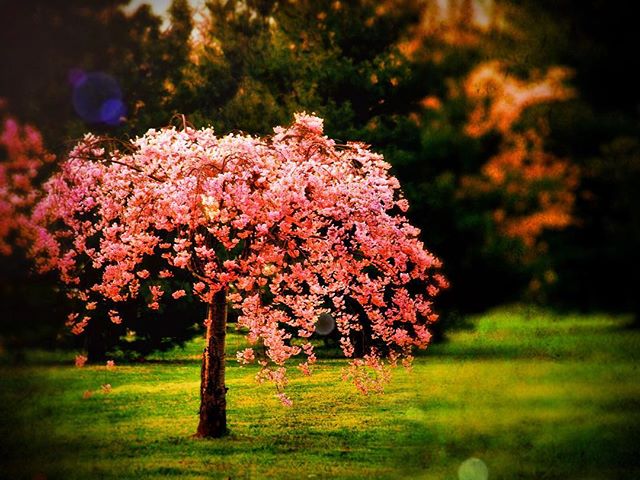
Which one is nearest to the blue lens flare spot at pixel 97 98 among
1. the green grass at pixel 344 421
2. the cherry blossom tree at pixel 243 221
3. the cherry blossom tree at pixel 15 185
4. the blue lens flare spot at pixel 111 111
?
the blue lens flare spot at pixel 111 111

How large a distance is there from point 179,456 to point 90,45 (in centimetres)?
1782

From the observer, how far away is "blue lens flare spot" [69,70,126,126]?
23.7 metres

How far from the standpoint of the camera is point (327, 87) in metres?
23.7

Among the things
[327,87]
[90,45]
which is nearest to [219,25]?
[90,45]

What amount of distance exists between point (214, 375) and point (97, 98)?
1579 centimetres

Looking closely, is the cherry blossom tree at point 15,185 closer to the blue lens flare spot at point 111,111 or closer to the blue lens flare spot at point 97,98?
the blue lens flare spot at point 97,98

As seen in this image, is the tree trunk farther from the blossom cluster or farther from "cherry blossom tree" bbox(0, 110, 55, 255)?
"cherry blossom tree" bbox(0, 110, 55, 255)

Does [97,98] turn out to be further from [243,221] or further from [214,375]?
[243,221]

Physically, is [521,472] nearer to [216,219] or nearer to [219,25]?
[216,219]

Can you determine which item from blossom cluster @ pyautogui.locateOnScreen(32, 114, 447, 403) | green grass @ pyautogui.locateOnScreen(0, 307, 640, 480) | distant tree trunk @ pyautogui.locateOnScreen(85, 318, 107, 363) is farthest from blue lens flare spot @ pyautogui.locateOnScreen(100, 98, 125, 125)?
blossom cluster @ pyautogui.locateOnScreen(32, 114, 447, 403)

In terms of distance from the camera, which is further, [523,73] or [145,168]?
[523,73]

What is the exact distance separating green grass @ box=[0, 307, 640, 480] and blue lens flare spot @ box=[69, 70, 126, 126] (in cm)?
731

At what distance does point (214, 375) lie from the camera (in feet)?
36.2

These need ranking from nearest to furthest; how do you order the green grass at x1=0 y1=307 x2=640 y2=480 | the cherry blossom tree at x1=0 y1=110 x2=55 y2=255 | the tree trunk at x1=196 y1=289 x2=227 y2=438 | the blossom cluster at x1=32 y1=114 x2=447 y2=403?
the cherry blossom tree at x1=0 y1=110 x2=55 y2=255 < the blossom cluster at x1=32 y1=114 x2=447 y2=403 < the green grass at x1=0 y1=307 x2=640 y2=480 < the tree trunk at x1=196 y1=289 x2=227 y2=438
